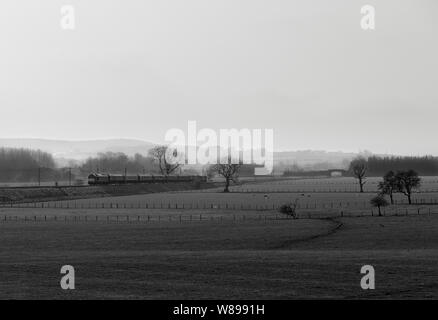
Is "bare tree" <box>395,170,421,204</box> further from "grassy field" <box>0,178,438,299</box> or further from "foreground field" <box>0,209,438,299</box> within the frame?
"foreground field" <box>0,209,438,299</box>

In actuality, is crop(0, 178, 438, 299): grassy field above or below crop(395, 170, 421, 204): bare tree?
below

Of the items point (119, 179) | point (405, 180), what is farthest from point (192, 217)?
point (119, 179)

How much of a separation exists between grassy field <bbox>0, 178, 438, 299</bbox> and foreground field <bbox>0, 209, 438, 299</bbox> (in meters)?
0.06

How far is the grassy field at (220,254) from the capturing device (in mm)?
30188

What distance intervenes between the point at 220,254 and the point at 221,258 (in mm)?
2692

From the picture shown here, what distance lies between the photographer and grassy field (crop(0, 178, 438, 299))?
3019cm

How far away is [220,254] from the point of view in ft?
144

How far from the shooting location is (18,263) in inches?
1570

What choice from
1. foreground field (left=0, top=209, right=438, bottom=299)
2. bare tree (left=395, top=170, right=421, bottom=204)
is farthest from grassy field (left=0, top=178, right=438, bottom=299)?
bare tree (left=395, top=170, right=421, bottom=204)

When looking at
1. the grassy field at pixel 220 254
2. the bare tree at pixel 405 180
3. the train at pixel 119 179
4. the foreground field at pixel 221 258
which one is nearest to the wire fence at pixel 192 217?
the grassy field at pixel 220 254

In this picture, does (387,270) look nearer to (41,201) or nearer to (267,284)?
(267,284)
